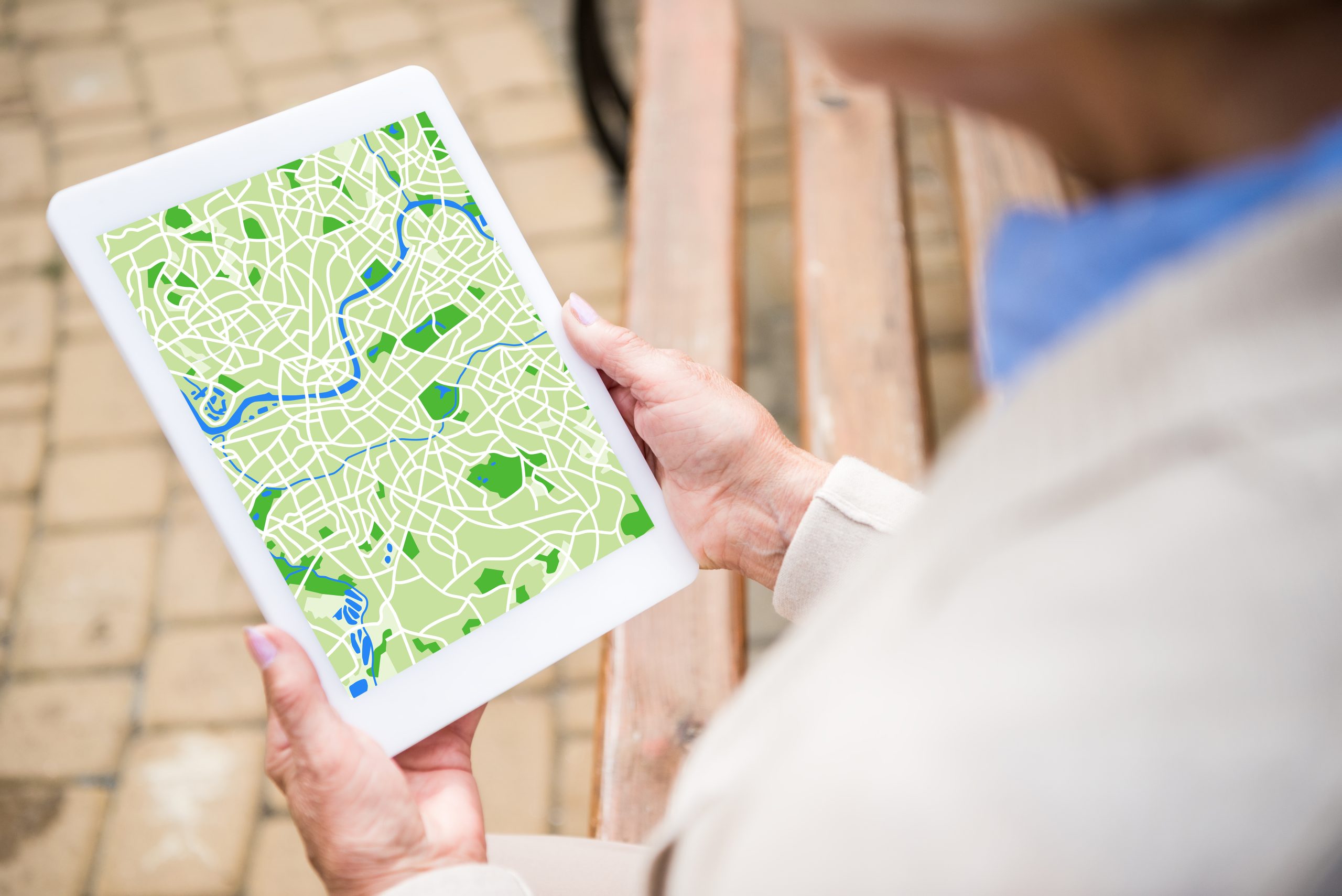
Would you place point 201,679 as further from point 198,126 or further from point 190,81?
point 190,81

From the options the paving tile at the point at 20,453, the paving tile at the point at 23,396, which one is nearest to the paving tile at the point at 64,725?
the paving tile at the point at 20,453

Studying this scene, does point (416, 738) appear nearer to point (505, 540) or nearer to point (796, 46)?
point (505, 540)

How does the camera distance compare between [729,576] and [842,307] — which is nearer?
[729,576]

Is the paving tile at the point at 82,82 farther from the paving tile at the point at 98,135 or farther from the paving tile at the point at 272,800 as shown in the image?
the paving tile at the point at 272,800

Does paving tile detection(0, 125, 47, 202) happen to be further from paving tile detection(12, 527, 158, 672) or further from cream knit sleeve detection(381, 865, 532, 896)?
cream knit sleeve detection(381, 865, 532, 896)

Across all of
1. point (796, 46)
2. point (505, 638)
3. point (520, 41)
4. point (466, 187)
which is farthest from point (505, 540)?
point (520, 41)

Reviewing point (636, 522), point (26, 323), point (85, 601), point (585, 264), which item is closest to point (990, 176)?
point (636, 522)
